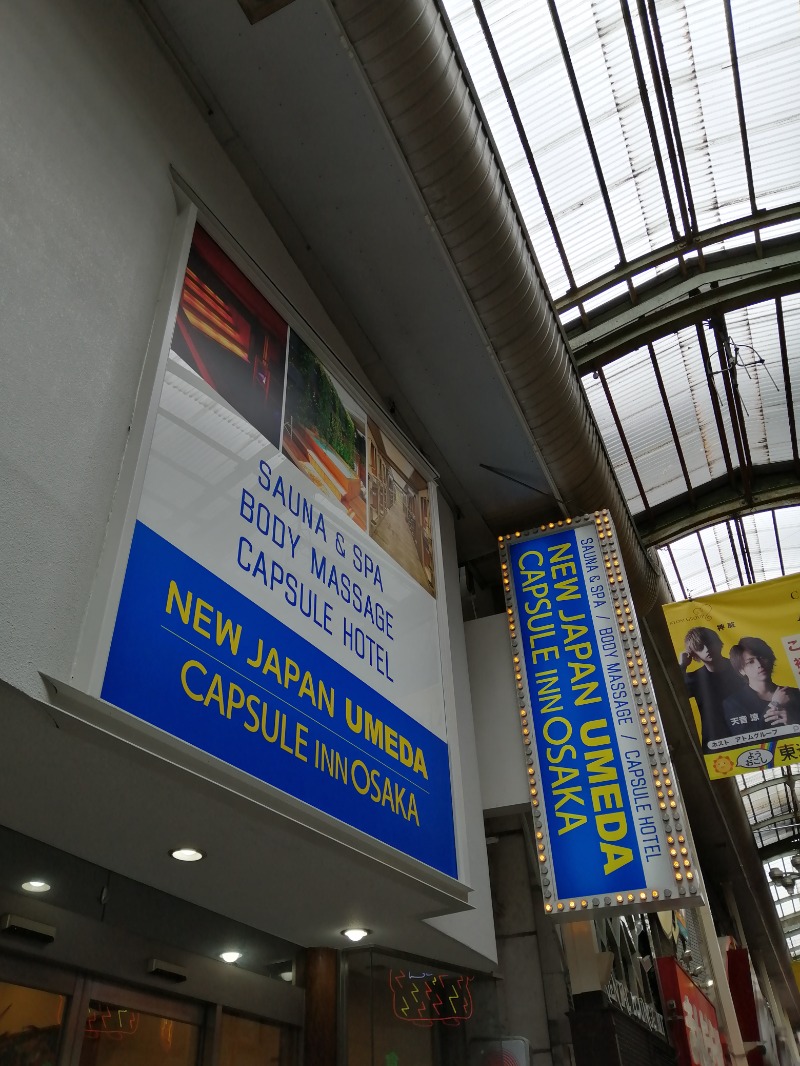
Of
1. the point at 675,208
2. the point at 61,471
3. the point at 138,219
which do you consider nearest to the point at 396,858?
the point at 61,471

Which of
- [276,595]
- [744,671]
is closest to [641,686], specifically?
[744,671]

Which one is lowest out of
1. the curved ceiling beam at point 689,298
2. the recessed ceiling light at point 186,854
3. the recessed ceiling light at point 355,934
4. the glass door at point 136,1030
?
the glass door at point 136,1030

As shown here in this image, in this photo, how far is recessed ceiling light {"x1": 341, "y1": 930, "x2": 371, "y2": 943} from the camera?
15.4 feet

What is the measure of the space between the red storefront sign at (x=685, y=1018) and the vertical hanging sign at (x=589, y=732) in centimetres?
460

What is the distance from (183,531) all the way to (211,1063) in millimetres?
2598

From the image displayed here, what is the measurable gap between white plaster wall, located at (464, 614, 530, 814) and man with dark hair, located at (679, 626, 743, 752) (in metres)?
2.42

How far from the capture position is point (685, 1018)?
8859 millimetres

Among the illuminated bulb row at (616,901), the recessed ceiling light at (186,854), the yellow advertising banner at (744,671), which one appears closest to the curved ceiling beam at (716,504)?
the yellow advertising banner at (744,671)

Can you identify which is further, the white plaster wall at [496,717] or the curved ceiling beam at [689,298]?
the curved ceiling beam at [689,298]

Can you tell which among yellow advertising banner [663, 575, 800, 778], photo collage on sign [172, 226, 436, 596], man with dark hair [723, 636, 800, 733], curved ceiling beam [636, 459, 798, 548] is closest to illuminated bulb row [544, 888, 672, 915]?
photo collage on sign [172, 226, 436, 596]

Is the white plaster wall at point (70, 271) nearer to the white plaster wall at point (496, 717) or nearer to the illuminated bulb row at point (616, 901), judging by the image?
the illuminated bulb row at point (616, 901)

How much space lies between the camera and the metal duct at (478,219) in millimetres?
4473

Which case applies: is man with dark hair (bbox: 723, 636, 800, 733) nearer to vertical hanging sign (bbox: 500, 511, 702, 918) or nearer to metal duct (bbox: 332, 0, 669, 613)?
metal duct (bbox: 332, 0, 669, 613)

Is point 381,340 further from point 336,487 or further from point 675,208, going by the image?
point 675,208
